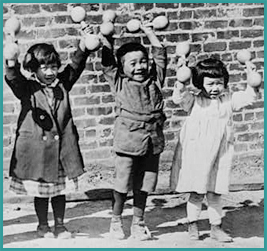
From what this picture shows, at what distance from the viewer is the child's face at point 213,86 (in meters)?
5.14

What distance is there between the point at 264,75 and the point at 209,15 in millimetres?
773

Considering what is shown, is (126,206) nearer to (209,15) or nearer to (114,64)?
(114,64)

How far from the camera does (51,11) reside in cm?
624

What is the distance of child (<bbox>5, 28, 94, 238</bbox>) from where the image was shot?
16.5 ft

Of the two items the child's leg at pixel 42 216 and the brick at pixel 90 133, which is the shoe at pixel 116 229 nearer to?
the child's leg at pixel 42 216

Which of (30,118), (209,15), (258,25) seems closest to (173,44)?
(209,15)

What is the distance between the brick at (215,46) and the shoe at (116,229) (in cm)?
210

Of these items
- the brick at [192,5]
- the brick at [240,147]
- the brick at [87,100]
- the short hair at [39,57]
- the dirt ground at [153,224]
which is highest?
the brick at [192,5]

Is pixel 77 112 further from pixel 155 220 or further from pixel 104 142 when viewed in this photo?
pixel 155 220

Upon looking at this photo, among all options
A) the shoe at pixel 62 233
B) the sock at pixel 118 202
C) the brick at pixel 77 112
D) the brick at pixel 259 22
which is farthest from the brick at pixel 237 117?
the shoe at pixel 62 233

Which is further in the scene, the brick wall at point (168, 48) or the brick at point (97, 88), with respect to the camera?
the brick at point (97, 88)

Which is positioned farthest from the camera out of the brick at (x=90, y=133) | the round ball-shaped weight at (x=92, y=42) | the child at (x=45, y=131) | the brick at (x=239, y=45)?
the brick at (x=239, y=45)

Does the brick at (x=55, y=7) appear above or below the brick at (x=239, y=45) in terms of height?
above

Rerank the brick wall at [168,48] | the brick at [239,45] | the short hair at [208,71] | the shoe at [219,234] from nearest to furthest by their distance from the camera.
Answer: the short hair at [208,71]
the shoe at [219,234]
the brick wall at [168,48]
the brick at [239,45]
